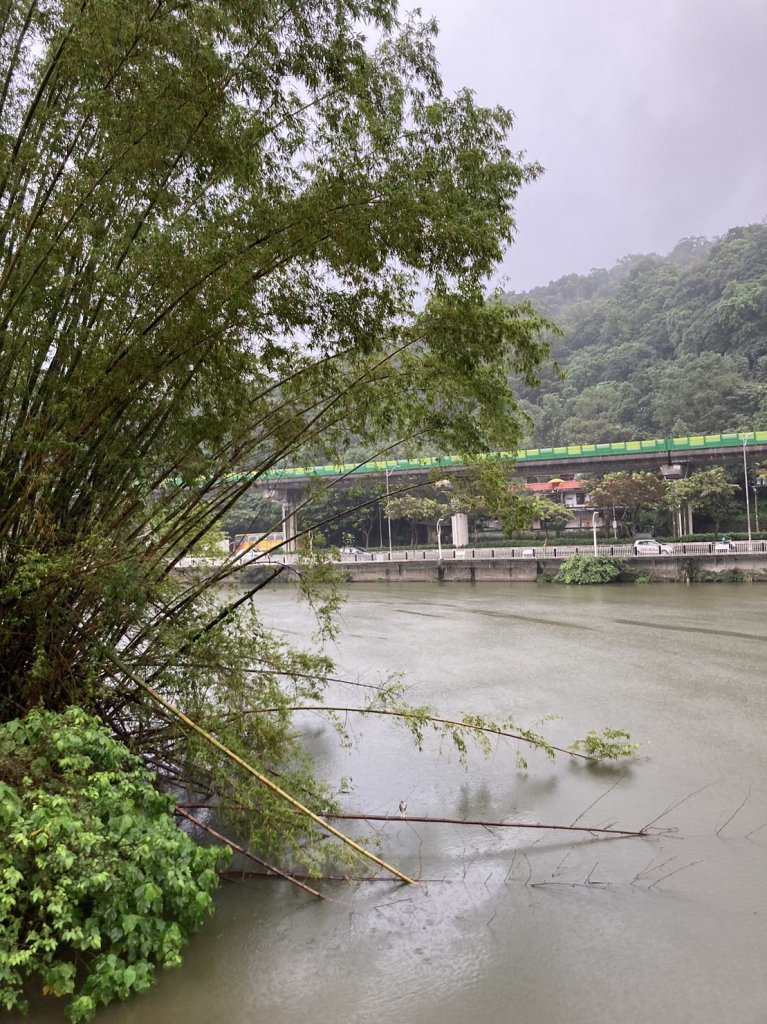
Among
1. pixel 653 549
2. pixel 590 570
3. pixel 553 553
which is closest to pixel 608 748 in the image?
pixel 590 570

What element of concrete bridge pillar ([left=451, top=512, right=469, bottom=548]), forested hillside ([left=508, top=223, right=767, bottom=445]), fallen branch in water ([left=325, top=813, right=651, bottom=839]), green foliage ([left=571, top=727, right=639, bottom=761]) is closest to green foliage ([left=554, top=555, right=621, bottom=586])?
forested hillside ([left=508, top=223, right=767, bottom=445])

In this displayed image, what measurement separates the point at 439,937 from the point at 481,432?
2.43 meters

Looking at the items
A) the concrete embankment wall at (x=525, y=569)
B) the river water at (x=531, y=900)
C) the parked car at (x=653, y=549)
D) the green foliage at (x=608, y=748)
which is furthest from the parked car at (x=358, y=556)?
the green foliage at (x=608, y=748)

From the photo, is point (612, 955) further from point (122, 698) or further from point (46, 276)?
point (46, 276)

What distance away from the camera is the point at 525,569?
20.3m

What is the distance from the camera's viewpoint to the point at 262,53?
2963 millimetres

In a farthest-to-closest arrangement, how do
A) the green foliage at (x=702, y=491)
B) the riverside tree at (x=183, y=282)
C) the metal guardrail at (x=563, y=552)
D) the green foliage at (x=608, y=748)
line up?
1. the green foliage at (x=702, y=491)
2. the metal guardrail at (x=563, y=552)
3. the green foliage at (x=608, y=748)
4. the riverside tree at (x=183, y=282)

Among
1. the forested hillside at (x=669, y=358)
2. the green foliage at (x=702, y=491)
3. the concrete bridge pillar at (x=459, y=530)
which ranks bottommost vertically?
the concrete bridge pillar at (x=459, y=530)

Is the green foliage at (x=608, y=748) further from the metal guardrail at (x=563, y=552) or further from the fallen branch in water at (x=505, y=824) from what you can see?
the metal guardrail at (x=563, y=552)

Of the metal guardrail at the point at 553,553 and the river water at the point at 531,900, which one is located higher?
the metal guardrail at the point at 553,553

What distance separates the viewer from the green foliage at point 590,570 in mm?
18234

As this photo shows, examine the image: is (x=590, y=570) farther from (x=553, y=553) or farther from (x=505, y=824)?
(x=505, y=824)

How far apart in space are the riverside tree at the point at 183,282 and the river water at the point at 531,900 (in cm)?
42

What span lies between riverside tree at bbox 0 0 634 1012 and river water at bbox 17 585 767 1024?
1.37 feet
